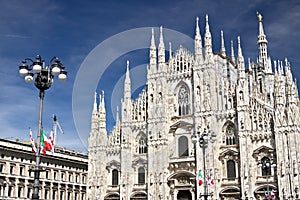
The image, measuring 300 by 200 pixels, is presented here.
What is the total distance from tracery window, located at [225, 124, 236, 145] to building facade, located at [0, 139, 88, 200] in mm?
22134

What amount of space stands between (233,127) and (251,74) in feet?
52.9

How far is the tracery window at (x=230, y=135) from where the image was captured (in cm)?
4863

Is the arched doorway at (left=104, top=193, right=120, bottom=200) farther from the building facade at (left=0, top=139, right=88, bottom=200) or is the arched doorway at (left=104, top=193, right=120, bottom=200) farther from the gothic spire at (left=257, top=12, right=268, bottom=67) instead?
the gothic spire at (left=257, top=12, right=268, bottom=67)

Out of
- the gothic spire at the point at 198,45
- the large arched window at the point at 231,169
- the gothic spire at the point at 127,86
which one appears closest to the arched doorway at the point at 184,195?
the large arched window at the point at 231,169

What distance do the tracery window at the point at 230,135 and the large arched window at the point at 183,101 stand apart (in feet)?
19.8

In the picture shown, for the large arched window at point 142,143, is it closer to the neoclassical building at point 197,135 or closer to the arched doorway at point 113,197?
the neoclassical building at point 197,135

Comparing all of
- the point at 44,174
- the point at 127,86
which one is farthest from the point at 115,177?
the point at 127,86

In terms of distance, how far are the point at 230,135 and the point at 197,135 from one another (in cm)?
435

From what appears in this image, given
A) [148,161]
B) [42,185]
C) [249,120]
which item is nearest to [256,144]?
[249,120]

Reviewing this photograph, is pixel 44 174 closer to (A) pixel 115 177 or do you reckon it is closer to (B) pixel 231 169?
(A) pixel 115 177

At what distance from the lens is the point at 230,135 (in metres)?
49.0

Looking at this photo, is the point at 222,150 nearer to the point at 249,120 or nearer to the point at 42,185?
the point at 249,120

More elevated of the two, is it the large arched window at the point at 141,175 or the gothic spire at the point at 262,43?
the gothic spire at the point at 262,43

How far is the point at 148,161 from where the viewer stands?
5275cm
